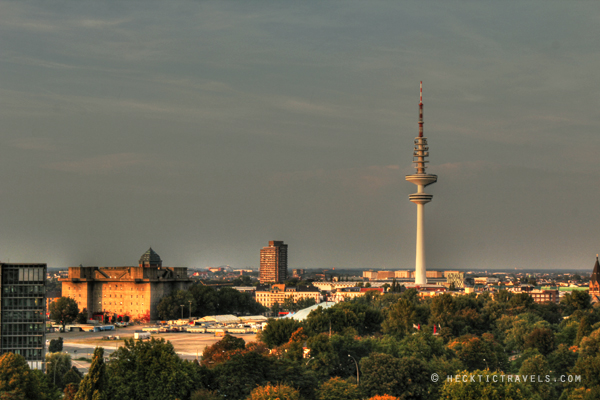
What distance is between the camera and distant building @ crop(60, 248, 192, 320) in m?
165

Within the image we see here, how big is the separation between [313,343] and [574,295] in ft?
313

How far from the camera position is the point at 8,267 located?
69.9m

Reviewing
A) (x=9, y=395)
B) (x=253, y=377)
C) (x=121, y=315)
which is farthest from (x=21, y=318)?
(x=121, y=315)

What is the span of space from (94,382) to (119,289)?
11646 cm

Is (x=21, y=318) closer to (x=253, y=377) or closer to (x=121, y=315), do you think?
(x=253, y=377)

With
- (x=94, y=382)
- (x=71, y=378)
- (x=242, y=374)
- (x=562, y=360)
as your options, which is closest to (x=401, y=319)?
(x=562, y=360)

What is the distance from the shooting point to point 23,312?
69.3 m

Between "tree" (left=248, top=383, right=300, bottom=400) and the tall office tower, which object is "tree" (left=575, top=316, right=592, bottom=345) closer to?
"tree" (left=248, top=383, right=300, bottom=400)

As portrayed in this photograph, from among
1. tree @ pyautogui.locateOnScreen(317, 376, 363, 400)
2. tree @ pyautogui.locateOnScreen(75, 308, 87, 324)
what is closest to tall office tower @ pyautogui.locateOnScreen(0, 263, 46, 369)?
tree @ pyautogui.locateOnScreen(317, 376, 363, 400)

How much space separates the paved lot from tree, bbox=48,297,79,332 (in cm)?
1457

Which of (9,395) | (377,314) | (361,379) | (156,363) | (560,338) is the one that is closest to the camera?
(9,395)

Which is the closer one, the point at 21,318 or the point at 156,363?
the point at 156,363

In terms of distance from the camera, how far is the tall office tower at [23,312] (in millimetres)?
68562

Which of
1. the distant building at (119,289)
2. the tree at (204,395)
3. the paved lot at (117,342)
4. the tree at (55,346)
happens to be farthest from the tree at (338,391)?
the distant building at (119,289)
